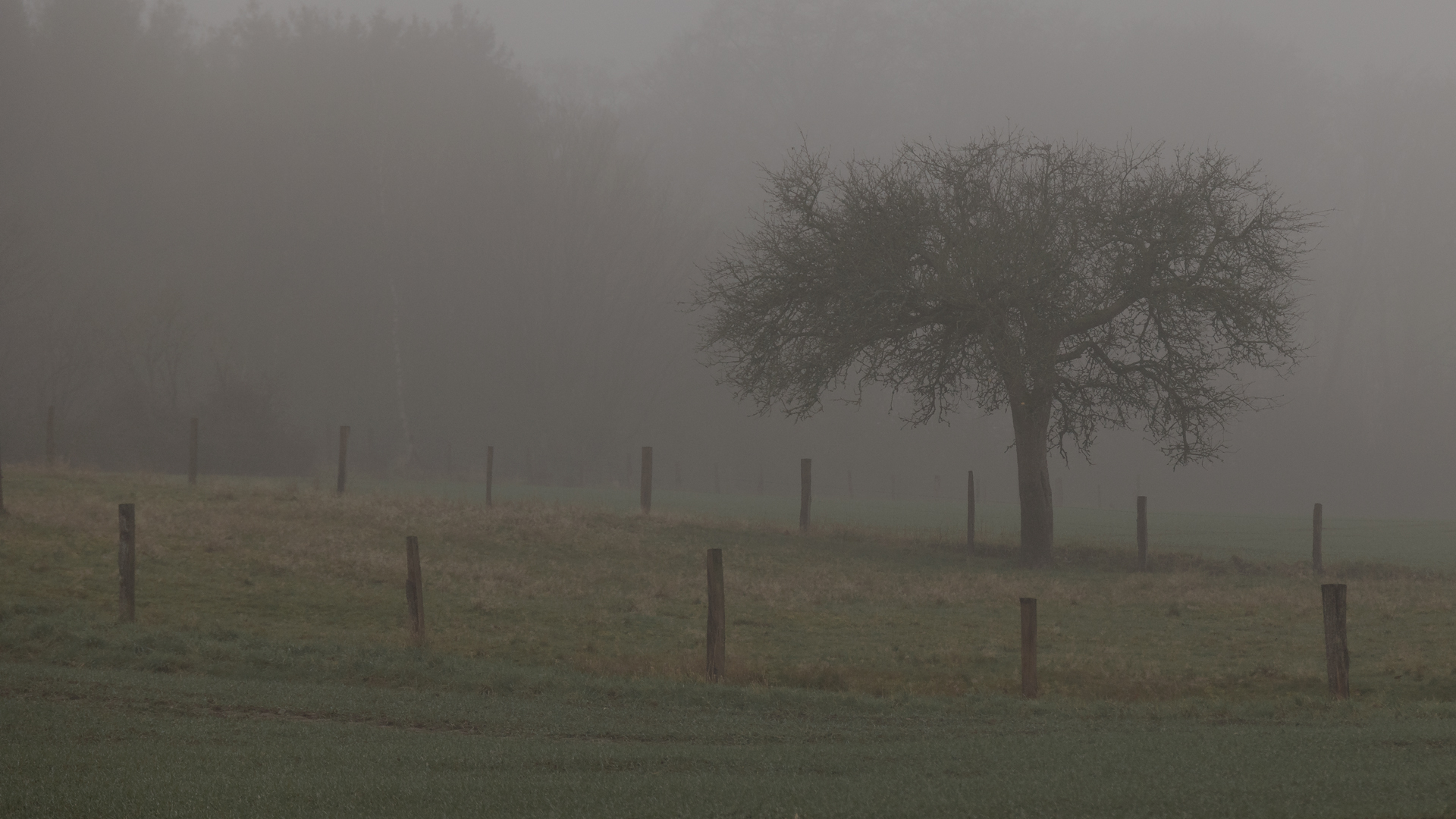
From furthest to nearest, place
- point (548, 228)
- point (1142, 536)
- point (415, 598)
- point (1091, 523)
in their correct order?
point (548, 228) → point (1091, 523) → point (1142, 536) → point (415, 598)

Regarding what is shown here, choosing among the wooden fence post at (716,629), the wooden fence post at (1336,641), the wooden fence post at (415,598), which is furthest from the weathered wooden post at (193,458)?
the wooden fence post at (1336,641)

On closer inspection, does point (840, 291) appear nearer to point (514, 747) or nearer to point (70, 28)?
point (514, 747)

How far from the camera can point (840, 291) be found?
27938 millimetres

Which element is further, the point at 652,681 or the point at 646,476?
the point at 646,476

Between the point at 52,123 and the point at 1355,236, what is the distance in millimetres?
70004

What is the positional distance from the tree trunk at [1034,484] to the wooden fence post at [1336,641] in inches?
594

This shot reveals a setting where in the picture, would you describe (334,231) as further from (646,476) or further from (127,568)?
(127,568)

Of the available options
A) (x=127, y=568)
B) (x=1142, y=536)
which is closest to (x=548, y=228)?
(x=1142, y=536)

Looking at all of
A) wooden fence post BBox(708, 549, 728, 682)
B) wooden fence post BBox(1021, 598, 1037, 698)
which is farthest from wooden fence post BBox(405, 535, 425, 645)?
wooden fence post BBox(1021, 598, 1037, 698)

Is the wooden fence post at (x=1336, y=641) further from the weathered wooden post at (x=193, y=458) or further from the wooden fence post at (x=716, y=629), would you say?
the weathered wooden post at (x=193, y=458)

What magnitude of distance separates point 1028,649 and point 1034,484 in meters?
16.0

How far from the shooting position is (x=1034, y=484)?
94.6 ft

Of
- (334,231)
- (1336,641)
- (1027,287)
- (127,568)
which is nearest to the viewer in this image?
(1336,641)

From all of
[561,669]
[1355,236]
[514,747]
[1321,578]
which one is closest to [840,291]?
[1321,578]
